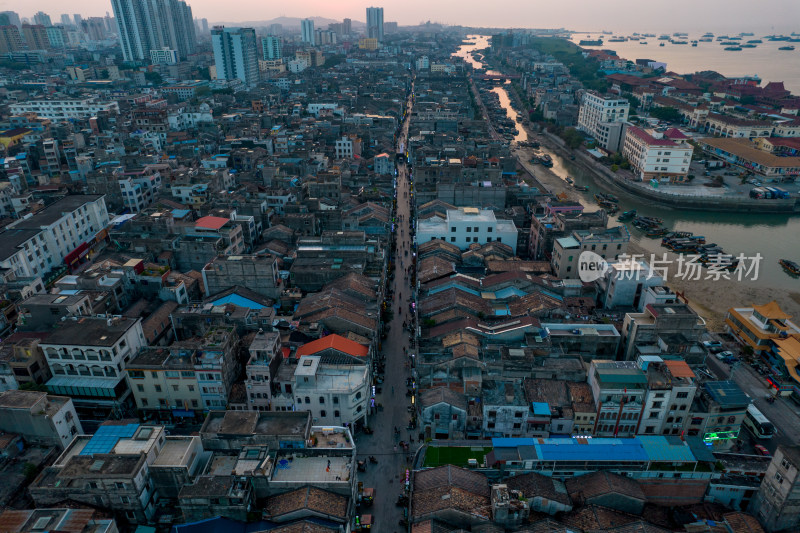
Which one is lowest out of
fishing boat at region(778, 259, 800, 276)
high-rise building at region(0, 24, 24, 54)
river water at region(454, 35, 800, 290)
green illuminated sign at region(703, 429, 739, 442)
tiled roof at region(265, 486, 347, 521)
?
river water at region(454, 35, 800, 290)

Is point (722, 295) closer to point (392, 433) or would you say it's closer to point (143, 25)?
point (392, 433)

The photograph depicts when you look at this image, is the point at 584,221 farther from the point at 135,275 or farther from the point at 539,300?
the point at 135,275

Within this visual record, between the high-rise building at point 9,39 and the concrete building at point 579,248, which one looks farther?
the high-rise building at point 9,39

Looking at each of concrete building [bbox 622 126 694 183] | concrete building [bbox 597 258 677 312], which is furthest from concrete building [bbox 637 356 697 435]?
concrete building [bbox 622 126 694 183]

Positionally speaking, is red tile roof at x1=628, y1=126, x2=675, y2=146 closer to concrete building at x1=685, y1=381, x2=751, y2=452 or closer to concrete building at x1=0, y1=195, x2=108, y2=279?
concrete building at x1=685, y1=381, x2=751, y2=452

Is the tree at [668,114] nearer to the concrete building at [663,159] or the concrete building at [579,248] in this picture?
the concrete building at [663,159]

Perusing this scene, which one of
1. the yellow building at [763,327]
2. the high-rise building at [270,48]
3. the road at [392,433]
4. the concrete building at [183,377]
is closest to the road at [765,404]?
the yellow building at [763,327]

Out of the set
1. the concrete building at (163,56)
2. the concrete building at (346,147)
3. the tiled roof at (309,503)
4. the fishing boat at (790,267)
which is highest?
the concrete building at (163,56)

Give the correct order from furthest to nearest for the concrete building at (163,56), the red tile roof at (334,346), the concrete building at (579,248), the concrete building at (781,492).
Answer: the concrete building at (163,56) → the concrete building at (579,248) → the red tile roof at (334,346) → the concrete building at (781,492)
